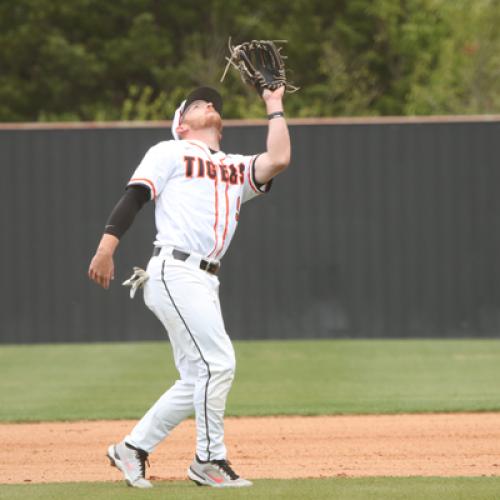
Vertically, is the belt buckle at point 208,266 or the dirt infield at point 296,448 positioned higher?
the belt buckle at point 208,266

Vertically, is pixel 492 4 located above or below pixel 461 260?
above

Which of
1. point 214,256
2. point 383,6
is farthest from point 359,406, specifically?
point 383,6

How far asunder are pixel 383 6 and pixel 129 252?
22371mm

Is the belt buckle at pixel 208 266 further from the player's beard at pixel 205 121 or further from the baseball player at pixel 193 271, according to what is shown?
the player's beard at pixel 205 121

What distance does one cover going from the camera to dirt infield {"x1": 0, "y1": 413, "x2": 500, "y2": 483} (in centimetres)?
670

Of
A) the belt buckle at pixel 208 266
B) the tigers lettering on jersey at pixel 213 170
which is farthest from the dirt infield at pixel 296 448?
the tigers lettering on jersey at pixel 213 170

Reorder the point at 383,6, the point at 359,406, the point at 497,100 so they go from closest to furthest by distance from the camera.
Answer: the point at 359,406 → the point at 497,100 → the point at 383,6

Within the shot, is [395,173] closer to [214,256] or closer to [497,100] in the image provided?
[214,256]

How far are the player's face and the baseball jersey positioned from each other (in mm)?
189

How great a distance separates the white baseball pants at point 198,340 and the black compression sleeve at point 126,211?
254 millimetres

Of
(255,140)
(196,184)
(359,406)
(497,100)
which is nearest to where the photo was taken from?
(196,184)

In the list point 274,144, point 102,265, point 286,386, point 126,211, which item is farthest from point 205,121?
point 286,386

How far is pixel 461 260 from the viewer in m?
15.8

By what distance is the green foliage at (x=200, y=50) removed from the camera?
34.0 m
